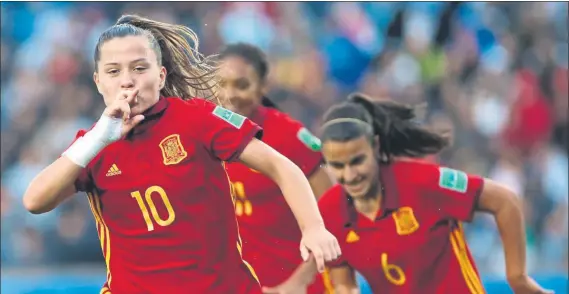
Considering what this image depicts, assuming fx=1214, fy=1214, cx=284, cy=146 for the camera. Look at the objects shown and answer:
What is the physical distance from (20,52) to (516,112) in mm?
4812

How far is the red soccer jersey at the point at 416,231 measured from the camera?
18.6 ft

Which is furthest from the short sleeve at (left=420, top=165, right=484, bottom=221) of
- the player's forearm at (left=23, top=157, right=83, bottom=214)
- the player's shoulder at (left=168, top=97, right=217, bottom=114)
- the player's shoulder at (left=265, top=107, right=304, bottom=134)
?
the player's forearm at (left=23, top=157, right=83, bottom=214)

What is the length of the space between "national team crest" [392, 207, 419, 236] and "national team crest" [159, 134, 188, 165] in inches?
62.6

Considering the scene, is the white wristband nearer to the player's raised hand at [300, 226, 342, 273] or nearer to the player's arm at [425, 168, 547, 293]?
the player's raised hand at [300, 226, 342, 273]

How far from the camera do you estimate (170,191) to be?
4.46m

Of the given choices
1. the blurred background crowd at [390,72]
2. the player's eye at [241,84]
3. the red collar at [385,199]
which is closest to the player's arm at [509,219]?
the red collar at [385,199]

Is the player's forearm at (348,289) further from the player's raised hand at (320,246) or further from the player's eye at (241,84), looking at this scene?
the player's raised hand at (320,246)

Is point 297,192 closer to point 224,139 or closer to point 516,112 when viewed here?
point 224,139

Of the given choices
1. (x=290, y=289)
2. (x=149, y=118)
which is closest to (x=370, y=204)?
(x=290, y=289)

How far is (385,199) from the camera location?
5.78 metres

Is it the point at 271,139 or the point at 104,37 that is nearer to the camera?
the point at 104,37

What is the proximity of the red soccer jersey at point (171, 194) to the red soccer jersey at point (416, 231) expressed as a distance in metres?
1.37

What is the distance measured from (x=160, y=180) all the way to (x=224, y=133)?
0.29 m

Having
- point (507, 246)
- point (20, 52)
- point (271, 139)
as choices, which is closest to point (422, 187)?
point (507, 246)
